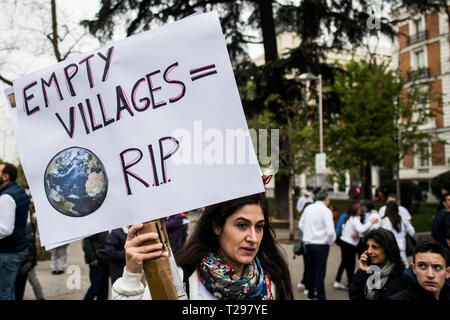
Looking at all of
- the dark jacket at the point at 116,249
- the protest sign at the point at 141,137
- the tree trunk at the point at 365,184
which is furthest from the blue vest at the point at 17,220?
the tree trunk at the point at 365,184

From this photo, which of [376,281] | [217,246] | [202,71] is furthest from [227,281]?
[376,281]

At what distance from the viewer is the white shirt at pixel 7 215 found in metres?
4.00

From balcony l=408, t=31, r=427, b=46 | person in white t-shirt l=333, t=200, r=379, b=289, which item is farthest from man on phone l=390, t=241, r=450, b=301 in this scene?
balcony l=408, t=31, r=427, b=46

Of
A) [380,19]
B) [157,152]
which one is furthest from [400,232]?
[380,19]

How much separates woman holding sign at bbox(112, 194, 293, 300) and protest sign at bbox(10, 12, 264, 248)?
51 cm

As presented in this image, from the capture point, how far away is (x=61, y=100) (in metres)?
1.59

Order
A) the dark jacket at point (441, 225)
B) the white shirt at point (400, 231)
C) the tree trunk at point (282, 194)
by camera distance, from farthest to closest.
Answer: the tree trunk at point (282, 194)
the white shirt at point (400, 231)
the dark jacket at point (441, 225)

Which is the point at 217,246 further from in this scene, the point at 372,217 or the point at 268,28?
the point at 268,28

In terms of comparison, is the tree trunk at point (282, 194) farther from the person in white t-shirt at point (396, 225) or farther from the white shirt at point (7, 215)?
the white shirt at point (7, 215)

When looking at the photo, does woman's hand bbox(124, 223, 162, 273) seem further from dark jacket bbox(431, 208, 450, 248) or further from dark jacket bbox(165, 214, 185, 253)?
dark jacket bbox(431, 208, 450, 248)

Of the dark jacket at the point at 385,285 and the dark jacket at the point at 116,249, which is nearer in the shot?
the dark jacket at the point at 385,285

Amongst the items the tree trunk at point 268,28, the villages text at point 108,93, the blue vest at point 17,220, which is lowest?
the blue vest at point 17,220

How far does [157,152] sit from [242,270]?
0.83m

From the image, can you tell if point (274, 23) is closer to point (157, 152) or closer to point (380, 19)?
point (380, 19)
